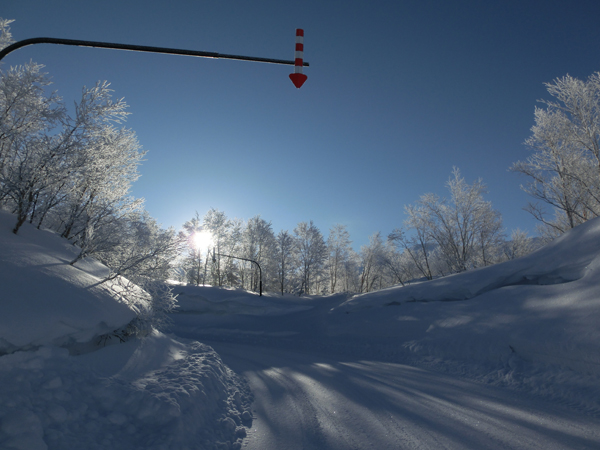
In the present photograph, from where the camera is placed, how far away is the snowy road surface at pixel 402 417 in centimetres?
368

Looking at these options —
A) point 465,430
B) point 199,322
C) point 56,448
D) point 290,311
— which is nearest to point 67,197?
point 56,448

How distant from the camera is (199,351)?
8.09 m

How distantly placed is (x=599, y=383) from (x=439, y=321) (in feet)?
17.6

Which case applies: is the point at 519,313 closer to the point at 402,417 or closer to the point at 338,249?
the point at 402,417

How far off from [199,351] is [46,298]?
4909 mm

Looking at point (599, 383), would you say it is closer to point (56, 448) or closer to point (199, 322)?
point (56, 448)

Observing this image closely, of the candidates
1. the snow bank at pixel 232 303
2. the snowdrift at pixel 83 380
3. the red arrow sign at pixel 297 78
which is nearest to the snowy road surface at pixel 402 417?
the snowdrift at pixel 83 380

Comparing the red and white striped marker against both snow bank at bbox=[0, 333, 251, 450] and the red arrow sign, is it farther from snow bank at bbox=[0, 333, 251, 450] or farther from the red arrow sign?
snow bank at bbox=[0, 333, 251, 450]

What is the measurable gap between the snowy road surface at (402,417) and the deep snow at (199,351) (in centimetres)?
27

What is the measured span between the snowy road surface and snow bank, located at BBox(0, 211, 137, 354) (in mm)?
3089

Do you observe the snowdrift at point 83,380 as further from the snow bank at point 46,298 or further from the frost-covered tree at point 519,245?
the frost-covered tree at point 519,245

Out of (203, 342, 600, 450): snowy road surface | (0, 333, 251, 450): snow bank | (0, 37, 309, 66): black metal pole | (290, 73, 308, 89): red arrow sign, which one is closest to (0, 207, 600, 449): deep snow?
(0, 333, 251, 450): snow bank

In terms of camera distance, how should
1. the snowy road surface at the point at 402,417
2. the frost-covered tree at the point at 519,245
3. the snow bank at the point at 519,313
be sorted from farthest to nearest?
the frost-covered tree at the point at 519,245 → the snow bank at the point at 519,313 → the snowy road surface at the point at 402,417

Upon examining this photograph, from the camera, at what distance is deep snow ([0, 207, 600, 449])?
9.89 ft
